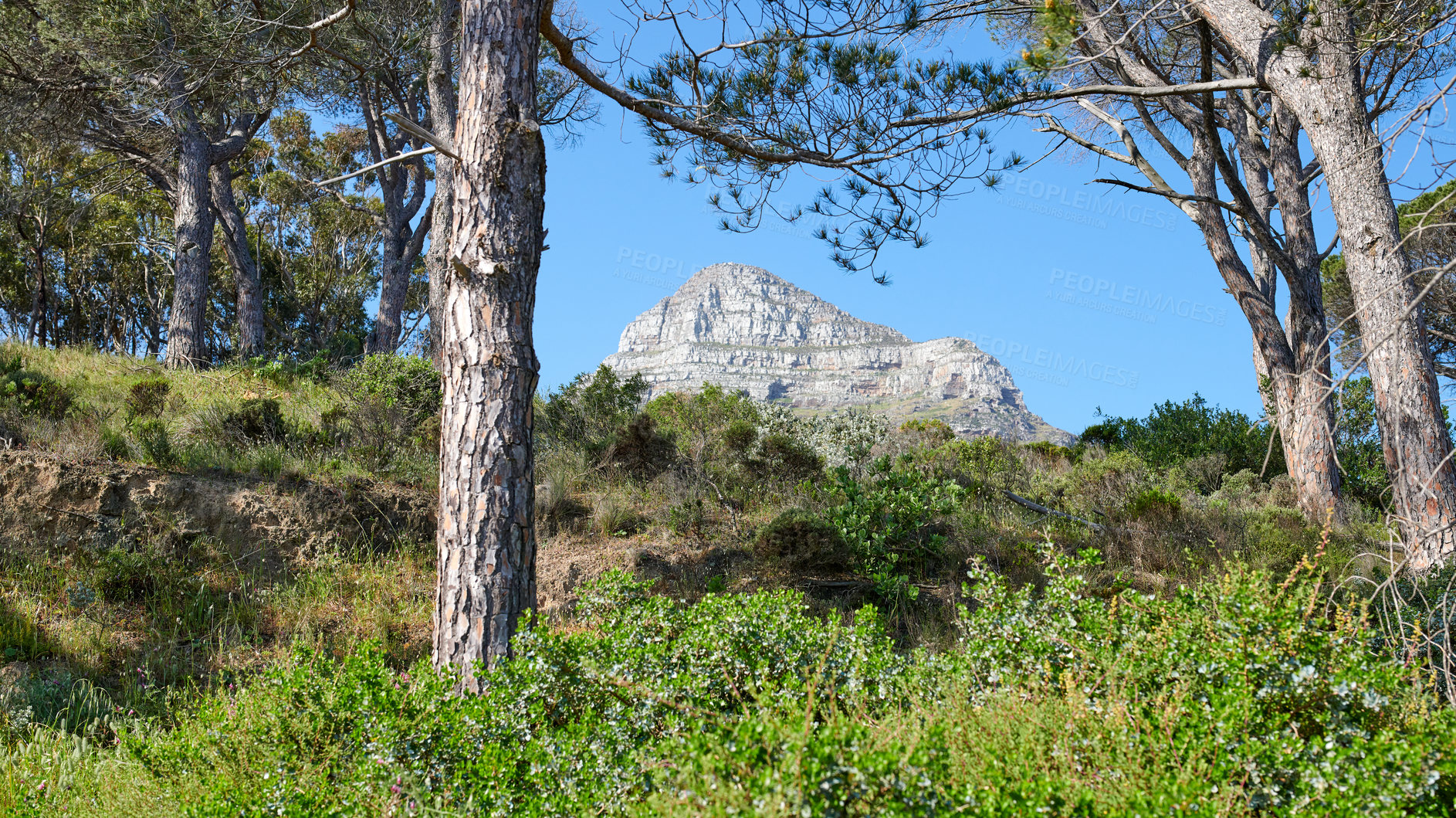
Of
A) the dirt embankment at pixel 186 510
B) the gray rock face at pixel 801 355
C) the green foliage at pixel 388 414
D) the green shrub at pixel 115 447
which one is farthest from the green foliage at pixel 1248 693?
the gray rock face at pixel 801 355

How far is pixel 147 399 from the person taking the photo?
28.2ft

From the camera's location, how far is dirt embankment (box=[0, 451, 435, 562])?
552 cm

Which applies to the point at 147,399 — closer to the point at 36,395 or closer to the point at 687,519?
the point at 36,395

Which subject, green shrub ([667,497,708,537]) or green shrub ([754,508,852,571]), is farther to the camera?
green shrub ([667,497,708,537])

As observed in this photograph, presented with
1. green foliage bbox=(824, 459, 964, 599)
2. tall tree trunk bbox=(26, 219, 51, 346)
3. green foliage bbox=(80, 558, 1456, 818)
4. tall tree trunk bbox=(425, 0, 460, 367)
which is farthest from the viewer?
tall tree trunk bbox=(26, 219, 51, 346)

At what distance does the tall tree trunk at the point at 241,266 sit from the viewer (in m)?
13.8

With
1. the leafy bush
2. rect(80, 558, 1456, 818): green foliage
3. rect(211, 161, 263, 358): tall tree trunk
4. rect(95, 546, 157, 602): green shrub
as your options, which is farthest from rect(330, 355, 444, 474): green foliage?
rect(80, 558, 1456, 818): green foliage

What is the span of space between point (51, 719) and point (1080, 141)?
9890 mm

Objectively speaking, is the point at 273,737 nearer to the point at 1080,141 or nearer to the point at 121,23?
the point at 1080,141

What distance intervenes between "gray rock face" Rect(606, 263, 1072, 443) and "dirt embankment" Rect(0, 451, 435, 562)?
3130 inches

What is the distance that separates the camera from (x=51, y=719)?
12.7 ft

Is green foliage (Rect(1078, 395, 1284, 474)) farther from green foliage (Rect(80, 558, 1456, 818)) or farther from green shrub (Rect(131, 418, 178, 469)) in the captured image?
green shrub (Rect(131, 418, 178, 469))

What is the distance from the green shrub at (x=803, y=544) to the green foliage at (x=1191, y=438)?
6.85 m

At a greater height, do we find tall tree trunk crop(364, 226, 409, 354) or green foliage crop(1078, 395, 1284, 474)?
tall tree trunk crop(364, 226, 409, 354)
